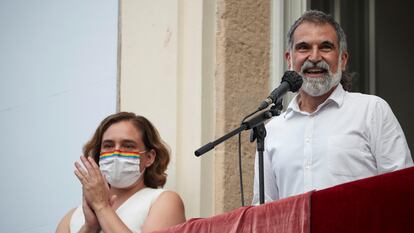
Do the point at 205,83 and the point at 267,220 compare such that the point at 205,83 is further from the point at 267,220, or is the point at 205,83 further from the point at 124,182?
the point at 267,220

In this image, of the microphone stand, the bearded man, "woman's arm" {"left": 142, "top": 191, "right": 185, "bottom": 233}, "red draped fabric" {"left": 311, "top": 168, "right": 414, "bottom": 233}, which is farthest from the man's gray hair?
"red draped fabric" {"left": 311, "top": 168, "right": 414, "bottom": 233}

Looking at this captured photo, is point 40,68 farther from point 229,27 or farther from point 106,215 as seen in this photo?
point 106,215

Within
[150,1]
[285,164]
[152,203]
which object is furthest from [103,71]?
[285,164]

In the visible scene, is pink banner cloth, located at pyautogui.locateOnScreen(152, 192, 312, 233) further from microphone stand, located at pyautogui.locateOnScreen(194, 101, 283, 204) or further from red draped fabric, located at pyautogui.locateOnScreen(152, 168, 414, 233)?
microphone stand, located at pyautogui.locateOnScreen(194, 101, 283, 204)

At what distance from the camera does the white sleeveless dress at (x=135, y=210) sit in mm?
5160

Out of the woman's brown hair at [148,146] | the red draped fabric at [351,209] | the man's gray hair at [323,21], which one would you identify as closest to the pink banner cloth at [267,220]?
the red draped fabric at [351,209]

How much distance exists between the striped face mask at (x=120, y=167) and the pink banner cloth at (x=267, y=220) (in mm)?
1541

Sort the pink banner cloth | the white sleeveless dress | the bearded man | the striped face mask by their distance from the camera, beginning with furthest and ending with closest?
the striped face mask < the white sleeveless dress < the bearded man < the pink banner cloth

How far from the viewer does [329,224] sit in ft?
11.1

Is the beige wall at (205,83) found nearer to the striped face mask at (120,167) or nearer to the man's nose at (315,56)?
the striped face mask at (120,167)

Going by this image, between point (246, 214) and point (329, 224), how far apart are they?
38cm

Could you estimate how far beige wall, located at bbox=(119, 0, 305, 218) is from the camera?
5828 mm

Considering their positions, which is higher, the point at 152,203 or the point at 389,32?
the point at 389,32

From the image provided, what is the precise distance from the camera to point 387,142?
4.41m
